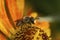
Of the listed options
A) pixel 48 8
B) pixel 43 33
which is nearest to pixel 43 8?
pixel 48 8

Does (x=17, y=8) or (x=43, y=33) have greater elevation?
(x=17, y=8)

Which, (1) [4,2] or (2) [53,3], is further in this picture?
(2) [53,3]

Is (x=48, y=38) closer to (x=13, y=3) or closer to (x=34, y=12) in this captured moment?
(x=34, y=12)

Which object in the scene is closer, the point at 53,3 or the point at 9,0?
the point at 9,0

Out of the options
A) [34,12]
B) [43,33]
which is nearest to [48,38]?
[43,33]

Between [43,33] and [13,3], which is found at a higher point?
[13,3]

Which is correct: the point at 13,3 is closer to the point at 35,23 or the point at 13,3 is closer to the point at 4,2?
the point at 4,2
